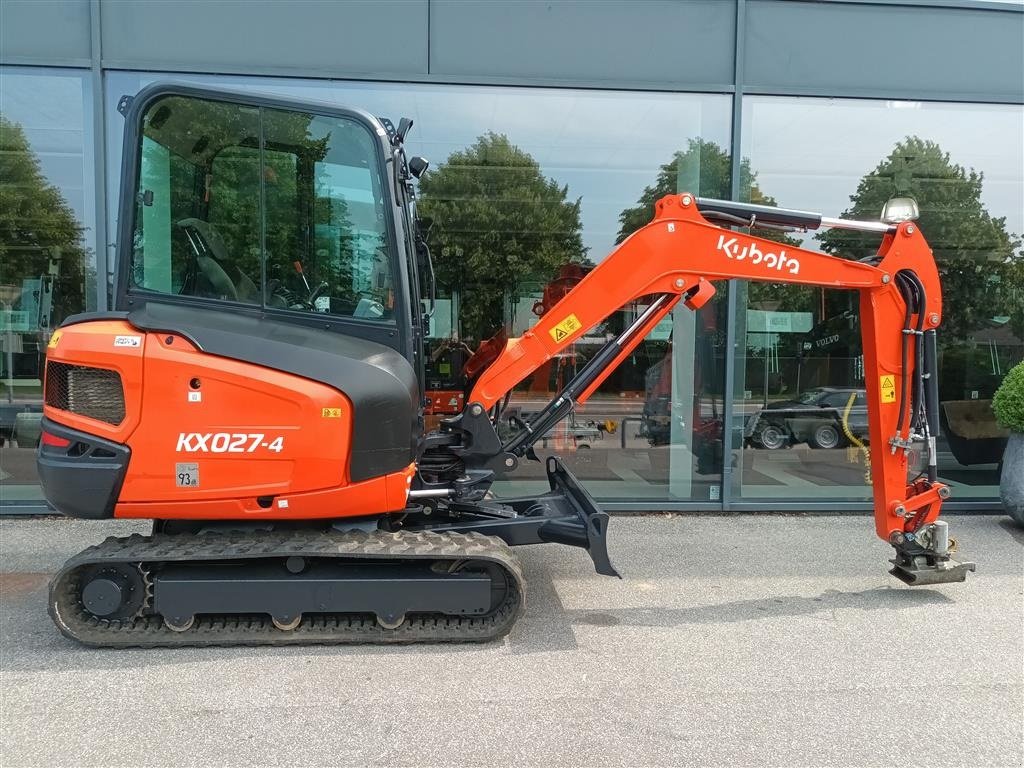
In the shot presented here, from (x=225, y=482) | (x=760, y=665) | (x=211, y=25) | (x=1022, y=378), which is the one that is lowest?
(x=760, y=665)

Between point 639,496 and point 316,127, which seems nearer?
point 316,127

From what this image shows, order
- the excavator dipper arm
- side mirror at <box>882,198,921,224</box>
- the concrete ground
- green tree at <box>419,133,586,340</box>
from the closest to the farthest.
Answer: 1. the concrete ground
2. the excavator dipper arm
3. side mirror at <box>882,198,921,224</box>
4. green tree at <box>419,133,586,340</box>

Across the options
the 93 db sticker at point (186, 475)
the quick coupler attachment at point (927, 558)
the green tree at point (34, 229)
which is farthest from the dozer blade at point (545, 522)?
the green tree at point (34, 229)

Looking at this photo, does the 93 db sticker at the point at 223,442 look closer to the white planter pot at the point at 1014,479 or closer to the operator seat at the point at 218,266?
the operator seat at the point at 218,266

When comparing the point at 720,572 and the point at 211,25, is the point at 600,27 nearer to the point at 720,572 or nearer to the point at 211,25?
the point at 211,25

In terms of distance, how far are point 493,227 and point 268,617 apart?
4940mm

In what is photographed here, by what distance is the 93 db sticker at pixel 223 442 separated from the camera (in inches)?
135

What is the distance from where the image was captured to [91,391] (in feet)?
11.4

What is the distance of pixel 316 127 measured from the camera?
3.69 metres

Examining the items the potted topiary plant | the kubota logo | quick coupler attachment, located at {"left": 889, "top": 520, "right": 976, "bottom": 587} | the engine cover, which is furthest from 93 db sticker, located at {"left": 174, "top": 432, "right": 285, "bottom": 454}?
the potted topiary plant

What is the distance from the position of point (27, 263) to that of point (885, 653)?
7.74m

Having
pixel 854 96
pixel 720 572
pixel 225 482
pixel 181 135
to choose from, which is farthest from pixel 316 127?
pixel 854 96

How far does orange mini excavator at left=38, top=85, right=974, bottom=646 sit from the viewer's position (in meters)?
3.43

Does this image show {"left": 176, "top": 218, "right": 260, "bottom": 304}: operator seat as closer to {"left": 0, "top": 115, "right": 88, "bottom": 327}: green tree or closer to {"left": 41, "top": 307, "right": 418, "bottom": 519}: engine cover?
{"left": 41, "top": 307, "right": 418, "bottom": 519}: engine cover
